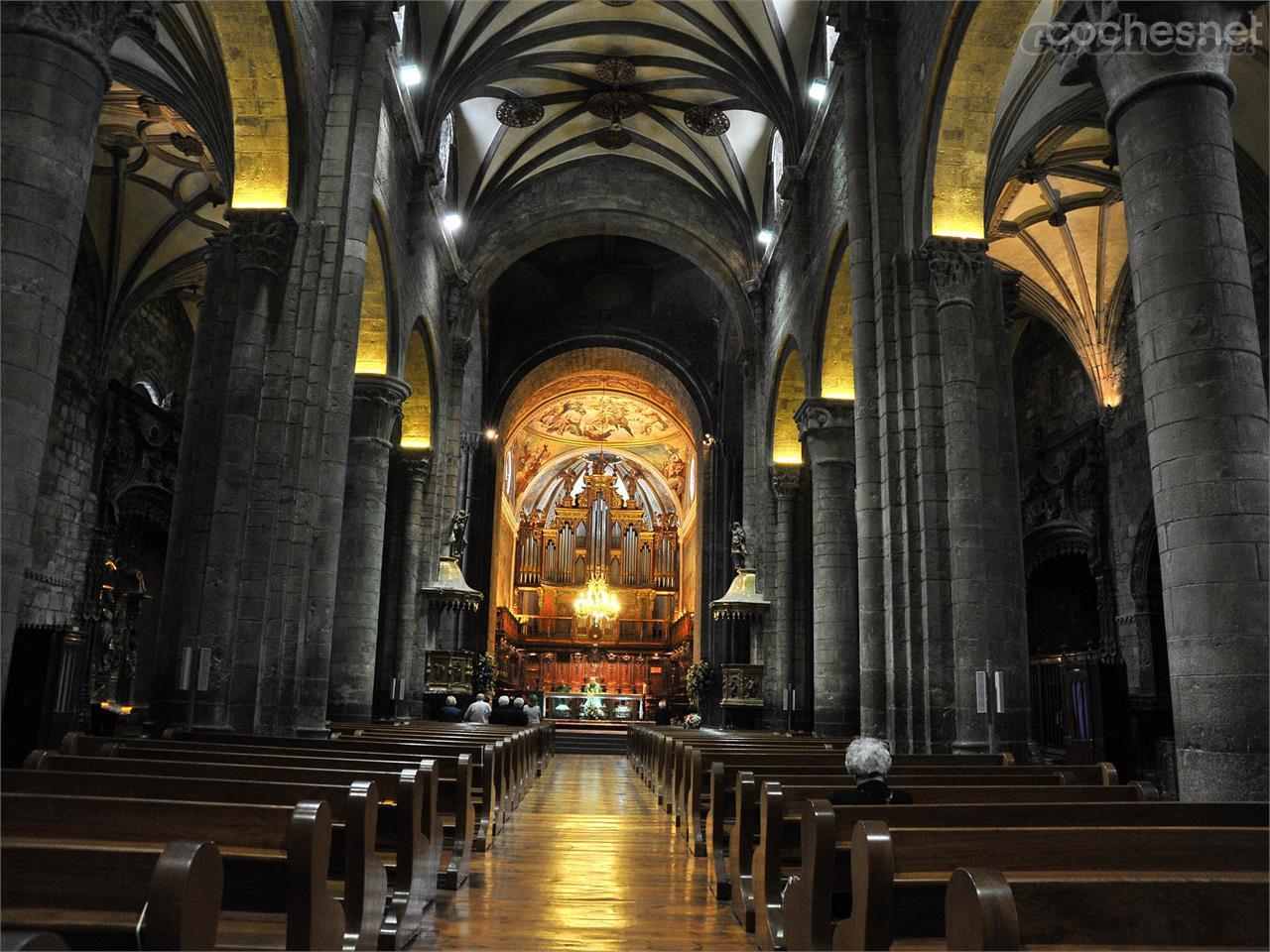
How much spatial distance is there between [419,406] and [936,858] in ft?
64.8

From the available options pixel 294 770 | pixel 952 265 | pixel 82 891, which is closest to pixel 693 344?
pixel 952 265

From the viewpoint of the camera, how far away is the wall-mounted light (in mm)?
16797

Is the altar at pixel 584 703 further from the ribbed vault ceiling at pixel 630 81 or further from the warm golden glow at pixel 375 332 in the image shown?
the warm golden glow at pixel 375 332

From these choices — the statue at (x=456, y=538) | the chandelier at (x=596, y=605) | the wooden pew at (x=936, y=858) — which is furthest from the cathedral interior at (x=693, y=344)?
the chandelier at (x=596, y=605)

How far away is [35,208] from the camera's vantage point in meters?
5.92

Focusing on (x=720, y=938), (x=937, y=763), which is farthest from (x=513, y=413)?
(x=720, y=938)

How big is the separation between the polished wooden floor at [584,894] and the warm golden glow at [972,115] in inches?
321

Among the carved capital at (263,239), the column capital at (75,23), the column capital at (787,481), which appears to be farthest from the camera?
the column capital at (787,481)

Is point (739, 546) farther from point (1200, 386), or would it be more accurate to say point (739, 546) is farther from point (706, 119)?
point (1200, 386)

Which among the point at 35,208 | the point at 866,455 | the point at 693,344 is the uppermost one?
the point at 693,344

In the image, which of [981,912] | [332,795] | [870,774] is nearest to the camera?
[981,912]

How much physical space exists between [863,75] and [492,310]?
20.1 meters

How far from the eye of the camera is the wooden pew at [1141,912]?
8.45 ft

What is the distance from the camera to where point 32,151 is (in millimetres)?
5965
